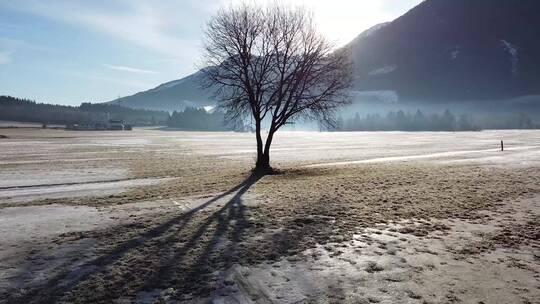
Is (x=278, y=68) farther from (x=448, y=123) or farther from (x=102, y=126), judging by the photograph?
(x=448, y=123)

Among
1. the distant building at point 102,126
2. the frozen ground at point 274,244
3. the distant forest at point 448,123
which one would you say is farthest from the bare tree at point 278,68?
the distant forest at point 448,123

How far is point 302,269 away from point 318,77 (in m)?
18.8

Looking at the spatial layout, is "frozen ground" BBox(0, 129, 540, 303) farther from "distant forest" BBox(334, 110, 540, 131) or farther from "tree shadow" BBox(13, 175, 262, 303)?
"distant forest" BBox(334, 110, 540, 131)

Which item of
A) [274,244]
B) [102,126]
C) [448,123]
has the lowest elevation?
[274,244]

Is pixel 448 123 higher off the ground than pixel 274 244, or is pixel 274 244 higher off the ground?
pixel 448 123

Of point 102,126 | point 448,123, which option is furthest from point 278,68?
point 448,123

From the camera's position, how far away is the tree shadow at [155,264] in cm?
602

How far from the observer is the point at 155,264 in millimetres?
7184

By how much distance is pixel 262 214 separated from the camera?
11.3 meters

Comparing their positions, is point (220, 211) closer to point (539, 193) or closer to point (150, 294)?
point (150, 294)

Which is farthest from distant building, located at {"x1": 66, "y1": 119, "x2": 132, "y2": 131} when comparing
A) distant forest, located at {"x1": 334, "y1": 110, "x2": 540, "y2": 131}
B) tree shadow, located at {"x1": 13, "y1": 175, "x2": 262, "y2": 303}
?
tree shadow, located at {"x1": 13, "y1": 175, "x2": 262, "y2": 303}

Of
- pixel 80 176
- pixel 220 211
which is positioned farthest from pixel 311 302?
pixel 80 176

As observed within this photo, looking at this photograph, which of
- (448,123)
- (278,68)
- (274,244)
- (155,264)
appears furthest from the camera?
(448,123)

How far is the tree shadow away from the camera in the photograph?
6.02 m
